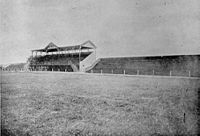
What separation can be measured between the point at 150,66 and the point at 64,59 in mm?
16886

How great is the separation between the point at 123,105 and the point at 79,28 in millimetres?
3017

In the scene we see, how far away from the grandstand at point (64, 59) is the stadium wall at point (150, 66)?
3354mm

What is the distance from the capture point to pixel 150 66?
75.8 ft

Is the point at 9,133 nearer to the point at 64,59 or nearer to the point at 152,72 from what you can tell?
the point at 152,72

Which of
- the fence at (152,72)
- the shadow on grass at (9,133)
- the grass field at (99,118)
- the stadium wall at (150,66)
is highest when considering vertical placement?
the stadium wall at (150,66)

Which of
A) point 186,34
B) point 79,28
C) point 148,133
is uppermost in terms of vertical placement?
point 79,28

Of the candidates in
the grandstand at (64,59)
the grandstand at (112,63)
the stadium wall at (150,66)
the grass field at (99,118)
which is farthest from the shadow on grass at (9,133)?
the grandstand at (64,59)

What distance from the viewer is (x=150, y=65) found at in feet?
76.5

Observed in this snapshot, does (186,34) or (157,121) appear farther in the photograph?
(186,34)

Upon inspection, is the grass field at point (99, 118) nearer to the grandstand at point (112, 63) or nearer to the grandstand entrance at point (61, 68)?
the grandstand at point (112, 63)

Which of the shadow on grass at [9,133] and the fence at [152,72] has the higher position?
the fence at [152,72]

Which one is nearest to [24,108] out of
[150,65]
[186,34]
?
[186,34]

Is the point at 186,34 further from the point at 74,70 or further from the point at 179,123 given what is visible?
the point at 74,70

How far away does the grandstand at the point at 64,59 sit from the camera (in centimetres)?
3115
